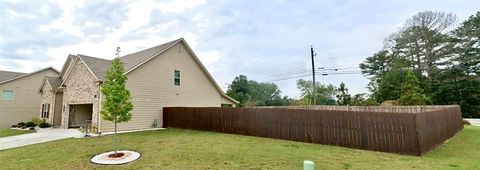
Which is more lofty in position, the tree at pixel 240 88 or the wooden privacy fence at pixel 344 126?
the tree at pixel 240 88

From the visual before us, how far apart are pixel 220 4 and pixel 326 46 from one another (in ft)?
57.4

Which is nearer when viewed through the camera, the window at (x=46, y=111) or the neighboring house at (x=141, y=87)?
the neighboring house at (x=141, y=87)

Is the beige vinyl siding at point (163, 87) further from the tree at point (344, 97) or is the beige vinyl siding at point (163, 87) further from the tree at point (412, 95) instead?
the tree at point (412, 95)

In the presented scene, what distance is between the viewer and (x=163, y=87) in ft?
58.5

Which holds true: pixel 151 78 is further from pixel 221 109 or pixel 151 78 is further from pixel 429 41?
pixel 429 41

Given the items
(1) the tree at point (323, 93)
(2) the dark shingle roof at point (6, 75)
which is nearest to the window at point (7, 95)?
(2) the dark shingle roof at point (6, 75)

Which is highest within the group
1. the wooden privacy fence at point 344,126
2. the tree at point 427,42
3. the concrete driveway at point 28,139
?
the tree at point 427,42

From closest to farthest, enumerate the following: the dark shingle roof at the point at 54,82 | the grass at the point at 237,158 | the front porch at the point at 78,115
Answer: the grass at the point at 237,158, the front porch at the point at 78,115, the dark shingle roof at the point at 54,82

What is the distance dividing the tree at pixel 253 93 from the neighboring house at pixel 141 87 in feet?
70.4

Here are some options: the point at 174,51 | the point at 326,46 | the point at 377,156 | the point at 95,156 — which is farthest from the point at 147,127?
the point at 326,46

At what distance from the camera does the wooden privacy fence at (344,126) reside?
8250 millimetres

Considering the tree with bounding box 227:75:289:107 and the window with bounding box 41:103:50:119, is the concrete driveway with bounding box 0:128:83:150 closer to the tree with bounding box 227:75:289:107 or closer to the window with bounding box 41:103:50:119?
the window with bounding box 41:103:50:119

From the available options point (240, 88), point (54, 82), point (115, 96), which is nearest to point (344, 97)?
point (115, 96)

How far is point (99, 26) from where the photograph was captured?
56.2 feet
